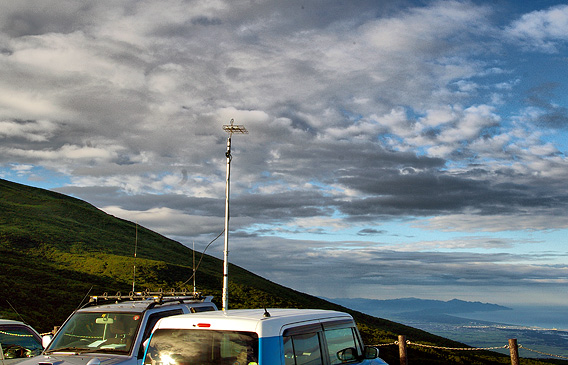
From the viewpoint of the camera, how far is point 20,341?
999 centimetres

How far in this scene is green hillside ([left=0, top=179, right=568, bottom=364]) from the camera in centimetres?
4916

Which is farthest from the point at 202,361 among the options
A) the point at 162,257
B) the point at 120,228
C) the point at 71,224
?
the point at 120,228

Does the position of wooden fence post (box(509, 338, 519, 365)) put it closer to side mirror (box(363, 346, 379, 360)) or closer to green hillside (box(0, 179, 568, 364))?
side mirror (box(363, 346, 379, 360))

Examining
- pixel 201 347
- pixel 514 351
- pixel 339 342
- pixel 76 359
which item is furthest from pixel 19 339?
pixel 514 351

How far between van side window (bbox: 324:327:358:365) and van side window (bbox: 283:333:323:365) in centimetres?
35

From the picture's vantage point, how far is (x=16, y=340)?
995 centimetres

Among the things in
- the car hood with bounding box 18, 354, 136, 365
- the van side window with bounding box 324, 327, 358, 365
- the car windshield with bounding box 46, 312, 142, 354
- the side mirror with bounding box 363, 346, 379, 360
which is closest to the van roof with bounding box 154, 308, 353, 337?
the van side window with bounding box 324, 327, 358, 365

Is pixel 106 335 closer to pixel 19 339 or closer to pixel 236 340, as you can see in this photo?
pixel 19 339

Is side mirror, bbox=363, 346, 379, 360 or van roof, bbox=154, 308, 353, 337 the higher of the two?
van roof, bbox=154, 308, 353, 337

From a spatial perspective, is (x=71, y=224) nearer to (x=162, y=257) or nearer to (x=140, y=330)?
(x=162, y=257)

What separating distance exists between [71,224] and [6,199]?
15007mm

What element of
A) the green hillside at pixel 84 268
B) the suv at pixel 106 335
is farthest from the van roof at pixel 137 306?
the green hillside at pixel 84 268

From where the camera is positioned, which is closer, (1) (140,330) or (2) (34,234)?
(1) (140,330)

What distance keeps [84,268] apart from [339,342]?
223 ft
